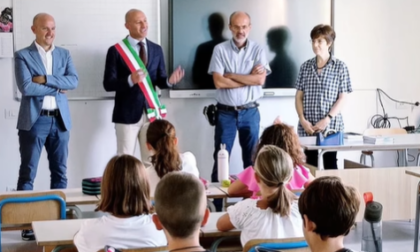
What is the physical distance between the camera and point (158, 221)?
2027 mm

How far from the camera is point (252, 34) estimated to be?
6.45m

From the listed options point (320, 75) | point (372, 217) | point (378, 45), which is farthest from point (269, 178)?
point (378, 45)

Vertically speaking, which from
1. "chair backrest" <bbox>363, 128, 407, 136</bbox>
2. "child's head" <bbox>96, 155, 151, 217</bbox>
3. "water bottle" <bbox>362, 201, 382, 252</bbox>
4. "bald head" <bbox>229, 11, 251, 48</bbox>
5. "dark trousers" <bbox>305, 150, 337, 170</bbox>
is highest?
"bald head" <bbox>229, 11, 251, 48</bbox>

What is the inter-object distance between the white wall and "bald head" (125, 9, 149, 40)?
0.56 m

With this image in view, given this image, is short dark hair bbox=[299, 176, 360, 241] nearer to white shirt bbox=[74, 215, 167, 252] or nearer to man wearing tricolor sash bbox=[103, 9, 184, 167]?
white shirt bbox=[74, 215, 167, 252]

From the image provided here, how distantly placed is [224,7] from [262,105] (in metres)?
1.11

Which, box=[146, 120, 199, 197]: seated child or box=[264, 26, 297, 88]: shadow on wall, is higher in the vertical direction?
box=[264, 26, 297, 88]: shadow on wall

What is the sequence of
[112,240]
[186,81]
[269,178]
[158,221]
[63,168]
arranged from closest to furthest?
1. [158,221]
2. [112,240]
3. [269,178]
4. [63,168]
5. [186,81]

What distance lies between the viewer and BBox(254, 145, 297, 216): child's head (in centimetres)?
287

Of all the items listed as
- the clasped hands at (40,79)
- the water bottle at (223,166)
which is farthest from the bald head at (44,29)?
the water bottle at (223,166)

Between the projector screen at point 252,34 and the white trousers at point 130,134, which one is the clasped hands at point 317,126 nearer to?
the projector screen at point 252,34

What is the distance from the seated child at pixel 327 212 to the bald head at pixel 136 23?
3913 millimetres

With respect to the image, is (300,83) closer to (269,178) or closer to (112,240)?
(269,178)

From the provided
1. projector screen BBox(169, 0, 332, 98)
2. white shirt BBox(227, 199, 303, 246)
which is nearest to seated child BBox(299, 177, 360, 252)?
white shirt BBox(227, 199, 303, 246)
